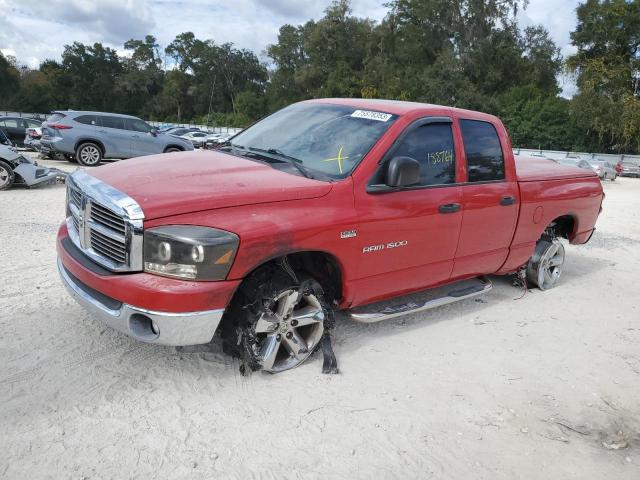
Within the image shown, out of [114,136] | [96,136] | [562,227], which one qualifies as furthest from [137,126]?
[562,227]

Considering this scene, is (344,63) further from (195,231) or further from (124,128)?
(195,231)

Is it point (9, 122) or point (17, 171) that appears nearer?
point (17, 171)

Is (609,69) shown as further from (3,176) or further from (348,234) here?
(348,234)

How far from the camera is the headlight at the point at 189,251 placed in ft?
9.97

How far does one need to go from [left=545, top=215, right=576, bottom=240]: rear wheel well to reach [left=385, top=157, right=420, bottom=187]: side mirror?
3080 mm

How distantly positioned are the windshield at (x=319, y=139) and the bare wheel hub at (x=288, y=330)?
903 mm

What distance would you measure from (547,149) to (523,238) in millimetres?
46524

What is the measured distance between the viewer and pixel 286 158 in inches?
161

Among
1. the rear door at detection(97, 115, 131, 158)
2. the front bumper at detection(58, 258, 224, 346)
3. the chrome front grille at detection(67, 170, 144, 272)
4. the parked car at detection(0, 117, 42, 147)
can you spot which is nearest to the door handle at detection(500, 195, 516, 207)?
the front bumper at detection(58, 258, 224, 346)

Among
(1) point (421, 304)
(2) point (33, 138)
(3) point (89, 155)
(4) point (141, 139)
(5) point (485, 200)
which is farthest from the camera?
(2) point (33, 138)

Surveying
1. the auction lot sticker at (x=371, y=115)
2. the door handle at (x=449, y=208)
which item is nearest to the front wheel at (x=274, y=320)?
the door handle at (x=449, y=208)

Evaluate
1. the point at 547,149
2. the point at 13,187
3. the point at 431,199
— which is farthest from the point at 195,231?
the point at 547,149

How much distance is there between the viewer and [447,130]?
453 centimetres

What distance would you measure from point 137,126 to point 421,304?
13955 millimetres
